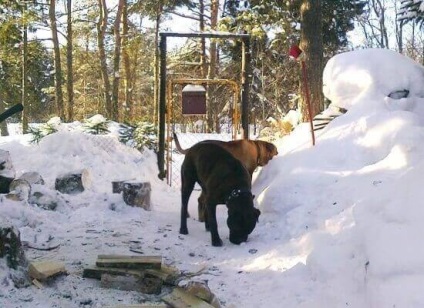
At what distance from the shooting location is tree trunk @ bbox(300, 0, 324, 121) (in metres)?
10.3

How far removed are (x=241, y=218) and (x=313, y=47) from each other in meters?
5.91

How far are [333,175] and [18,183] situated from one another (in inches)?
167

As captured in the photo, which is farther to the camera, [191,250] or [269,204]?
[269,204]

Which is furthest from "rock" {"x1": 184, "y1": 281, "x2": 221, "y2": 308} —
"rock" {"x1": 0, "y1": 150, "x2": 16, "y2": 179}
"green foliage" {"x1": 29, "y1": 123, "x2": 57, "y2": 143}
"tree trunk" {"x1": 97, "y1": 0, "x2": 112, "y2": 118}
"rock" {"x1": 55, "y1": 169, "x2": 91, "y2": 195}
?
"tree trunk" {"x1": 97, "y1": 0, "x2": 112, "y2": 118}

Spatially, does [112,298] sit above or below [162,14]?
below

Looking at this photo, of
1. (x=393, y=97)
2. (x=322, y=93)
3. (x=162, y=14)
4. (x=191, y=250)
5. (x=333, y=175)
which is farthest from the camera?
(x=162, y=14)

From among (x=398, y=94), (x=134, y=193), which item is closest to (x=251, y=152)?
(x=134, y=193)

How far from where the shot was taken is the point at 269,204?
253 inches

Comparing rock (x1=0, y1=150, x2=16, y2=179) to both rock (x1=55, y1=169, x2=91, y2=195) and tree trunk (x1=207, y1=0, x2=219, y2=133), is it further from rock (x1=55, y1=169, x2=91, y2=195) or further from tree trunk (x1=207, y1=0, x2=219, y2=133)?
tree trunk (x1=207, y1=0, x2=219, y2=133)

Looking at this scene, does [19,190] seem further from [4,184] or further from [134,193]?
[134,193]

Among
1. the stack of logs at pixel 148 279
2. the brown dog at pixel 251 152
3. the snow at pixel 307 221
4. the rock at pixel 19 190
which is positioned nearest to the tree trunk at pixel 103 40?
the snow at pixel 307 221

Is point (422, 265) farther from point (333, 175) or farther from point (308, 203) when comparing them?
point (333, 175)

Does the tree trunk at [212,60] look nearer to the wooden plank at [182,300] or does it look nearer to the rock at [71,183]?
the rock at [71,183]

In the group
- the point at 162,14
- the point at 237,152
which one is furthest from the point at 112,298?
the point at 162,14
